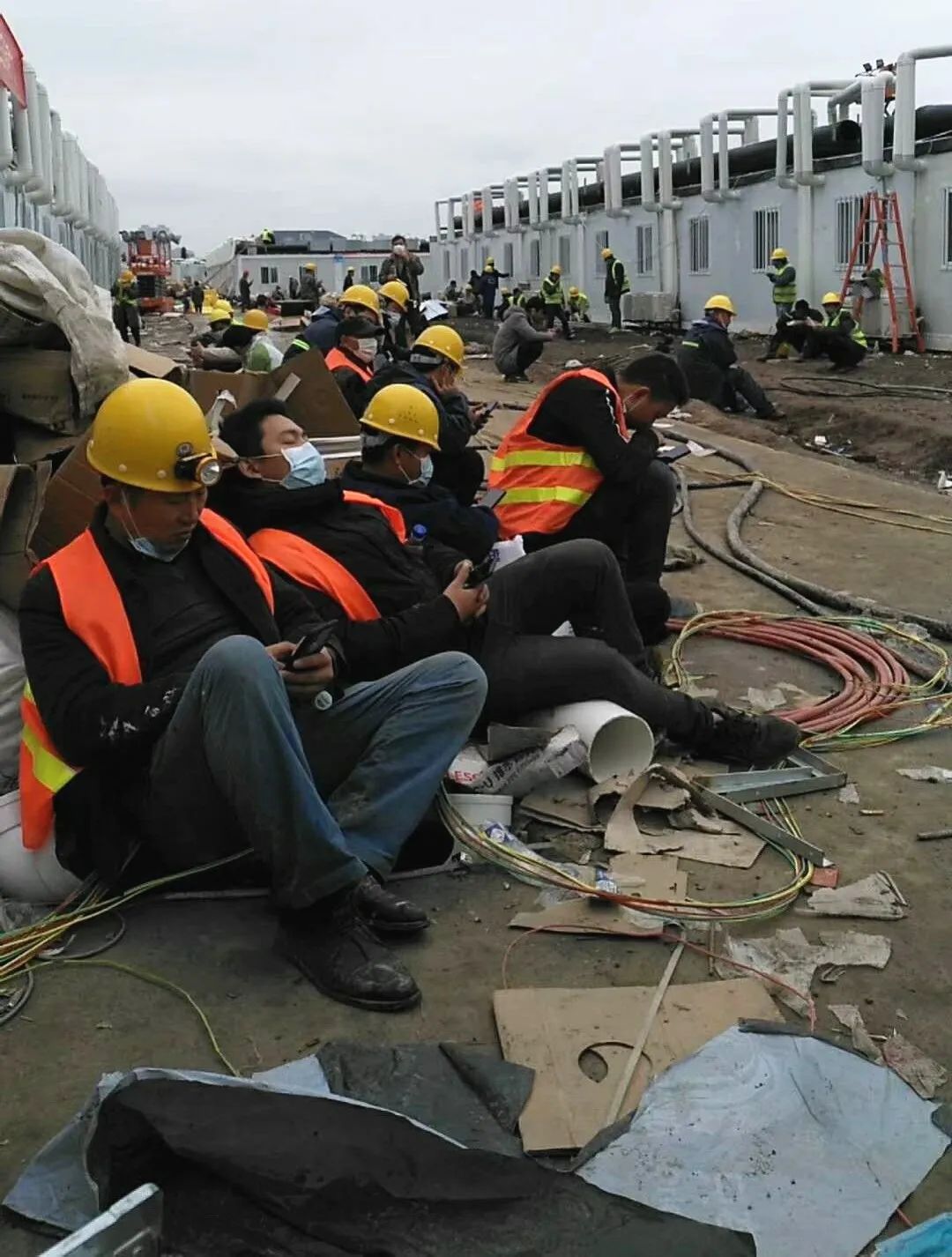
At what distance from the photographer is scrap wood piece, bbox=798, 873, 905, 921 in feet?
10.4

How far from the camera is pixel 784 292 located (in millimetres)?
22500

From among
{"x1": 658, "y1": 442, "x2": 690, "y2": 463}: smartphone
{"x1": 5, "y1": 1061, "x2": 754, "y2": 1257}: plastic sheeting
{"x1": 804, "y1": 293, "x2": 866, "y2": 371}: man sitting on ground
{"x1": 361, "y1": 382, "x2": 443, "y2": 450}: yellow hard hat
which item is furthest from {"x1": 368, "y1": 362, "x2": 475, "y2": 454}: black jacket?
{"x1": 804, "y1": 293, "x2": 866, "y2": 371}: man sitting on ground

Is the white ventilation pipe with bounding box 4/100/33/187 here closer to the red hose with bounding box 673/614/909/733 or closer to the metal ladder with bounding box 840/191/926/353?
the red hose with bounding box 673/614/909/733

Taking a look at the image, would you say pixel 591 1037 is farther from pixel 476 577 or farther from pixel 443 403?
pixel 443 403

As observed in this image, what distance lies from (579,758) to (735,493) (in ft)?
18.1

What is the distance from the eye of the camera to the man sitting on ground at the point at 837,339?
57.6 feet

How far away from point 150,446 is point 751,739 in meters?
2.16

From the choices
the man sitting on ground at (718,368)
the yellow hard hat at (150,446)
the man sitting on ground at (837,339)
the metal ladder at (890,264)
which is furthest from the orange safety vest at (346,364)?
the metal ladder at (890,264)

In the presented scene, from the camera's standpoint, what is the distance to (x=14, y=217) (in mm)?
14859

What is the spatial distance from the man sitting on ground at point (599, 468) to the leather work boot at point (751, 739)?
3.39 ft

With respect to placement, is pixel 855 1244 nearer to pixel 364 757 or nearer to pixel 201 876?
pixel 364 757

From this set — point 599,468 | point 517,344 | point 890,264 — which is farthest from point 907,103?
point 599,468

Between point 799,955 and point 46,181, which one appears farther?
point 46,181

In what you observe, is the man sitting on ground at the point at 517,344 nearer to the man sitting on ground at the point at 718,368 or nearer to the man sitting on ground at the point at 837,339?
the man sitting on ground at the point at 718,368
